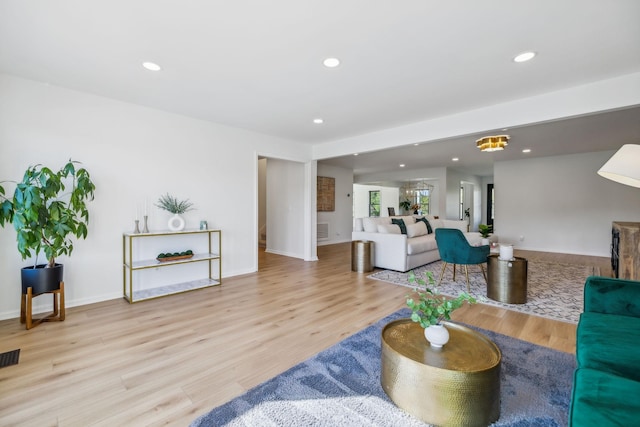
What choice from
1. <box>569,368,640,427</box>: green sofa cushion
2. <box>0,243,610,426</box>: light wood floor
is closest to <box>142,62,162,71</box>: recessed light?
<box>0,243,610,426</box>: light wood floor

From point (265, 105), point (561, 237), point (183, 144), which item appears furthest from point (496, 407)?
point (561, 237)

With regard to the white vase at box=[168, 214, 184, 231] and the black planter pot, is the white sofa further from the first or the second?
the black planter pot

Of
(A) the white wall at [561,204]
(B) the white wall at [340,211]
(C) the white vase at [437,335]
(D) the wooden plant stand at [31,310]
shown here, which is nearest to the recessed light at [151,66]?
(D) the wooden plant stand at [31,310]

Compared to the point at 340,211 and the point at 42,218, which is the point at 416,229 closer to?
the point at 340,211

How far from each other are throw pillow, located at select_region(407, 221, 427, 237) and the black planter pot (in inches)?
209

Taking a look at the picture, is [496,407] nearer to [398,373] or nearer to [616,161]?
[398,373]

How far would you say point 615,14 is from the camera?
1.90 m

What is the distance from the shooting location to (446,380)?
4.67 feet

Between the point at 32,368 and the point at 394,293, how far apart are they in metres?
3.55

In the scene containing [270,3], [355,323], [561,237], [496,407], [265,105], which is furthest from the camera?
[561,237]

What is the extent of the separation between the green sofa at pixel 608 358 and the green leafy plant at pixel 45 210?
389 cm

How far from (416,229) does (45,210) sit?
5637mm

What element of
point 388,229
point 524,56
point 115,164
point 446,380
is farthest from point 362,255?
point 115,164

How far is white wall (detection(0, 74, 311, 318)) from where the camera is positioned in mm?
2947
